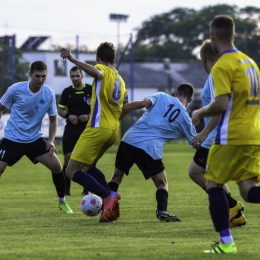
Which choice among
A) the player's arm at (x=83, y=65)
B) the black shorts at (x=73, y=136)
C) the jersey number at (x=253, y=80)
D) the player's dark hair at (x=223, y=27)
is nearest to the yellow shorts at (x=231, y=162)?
the jersey number at (x=253, y=80)

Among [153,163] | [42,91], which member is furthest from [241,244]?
[42,91]

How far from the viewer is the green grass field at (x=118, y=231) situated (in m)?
6.41

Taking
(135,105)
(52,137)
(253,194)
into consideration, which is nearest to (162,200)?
(135,105)

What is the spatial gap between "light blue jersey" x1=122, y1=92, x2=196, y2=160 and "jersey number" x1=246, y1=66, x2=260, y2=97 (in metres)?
2.89

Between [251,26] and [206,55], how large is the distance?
7437cm

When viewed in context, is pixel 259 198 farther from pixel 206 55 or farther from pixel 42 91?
pixel 42 91

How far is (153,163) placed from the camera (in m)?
9.23

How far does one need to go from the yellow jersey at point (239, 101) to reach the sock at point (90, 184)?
2.66 meters

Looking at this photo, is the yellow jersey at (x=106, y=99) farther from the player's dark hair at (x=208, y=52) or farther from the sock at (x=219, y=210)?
the sock at (x=219, y=210)

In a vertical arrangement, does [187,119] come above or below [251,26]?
above

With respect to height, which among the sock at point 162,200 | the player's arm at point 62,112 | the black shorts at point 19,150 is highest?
the black shorts at point 19,150

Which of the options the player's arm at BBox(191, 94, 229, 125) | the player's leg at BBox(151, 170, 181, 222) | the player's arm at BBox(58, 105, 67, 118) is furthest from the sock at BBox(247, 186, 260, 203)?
the player's arm at BBox(58, 105, 67, 118)

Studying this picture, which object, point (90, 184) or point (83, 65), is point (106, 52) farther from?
point (90, 184)

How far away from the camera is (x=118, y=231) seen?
7.97m
